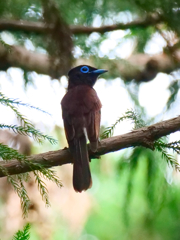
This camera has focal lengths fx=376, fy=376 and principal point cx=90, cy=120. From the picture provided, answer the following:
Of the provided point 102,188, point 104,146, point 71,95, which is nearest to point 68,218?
point 71,95

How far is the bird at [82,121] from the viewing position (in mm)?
3561

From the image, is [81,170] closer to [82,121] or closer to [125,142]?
[82,121]

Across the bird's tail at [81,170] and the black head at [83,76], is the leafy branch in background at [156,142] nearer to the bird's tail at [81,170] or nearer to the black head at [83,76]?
the bird's tail at [81,170]

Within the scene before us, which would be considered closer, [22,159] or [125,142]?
[22,159]

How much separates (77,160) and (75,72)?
196cm

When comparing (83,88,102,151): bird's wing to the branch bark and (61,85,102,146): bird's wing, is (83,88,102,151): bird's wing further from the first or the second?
the branch bark

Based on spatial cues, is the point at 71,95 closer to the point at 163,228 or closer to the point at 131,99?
the point at 131,99

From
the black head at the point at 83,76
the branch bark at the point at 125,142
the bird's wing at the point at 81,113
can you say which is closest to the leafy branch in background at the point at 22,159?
the branch bark at the point at 125,142

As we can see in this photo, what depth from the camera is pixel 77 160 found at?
3516 mm

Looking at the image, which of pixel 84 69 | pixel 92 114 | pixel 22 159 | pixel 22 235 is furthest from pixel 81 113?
pixel 22 235

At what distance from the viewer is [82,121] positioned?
3.96 meters

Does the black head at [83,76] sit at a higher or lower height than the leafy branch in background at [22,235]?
higher

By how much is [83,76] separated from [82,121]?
132 cm

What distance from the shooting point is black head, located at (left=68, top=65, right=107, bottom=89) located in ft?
16.4
